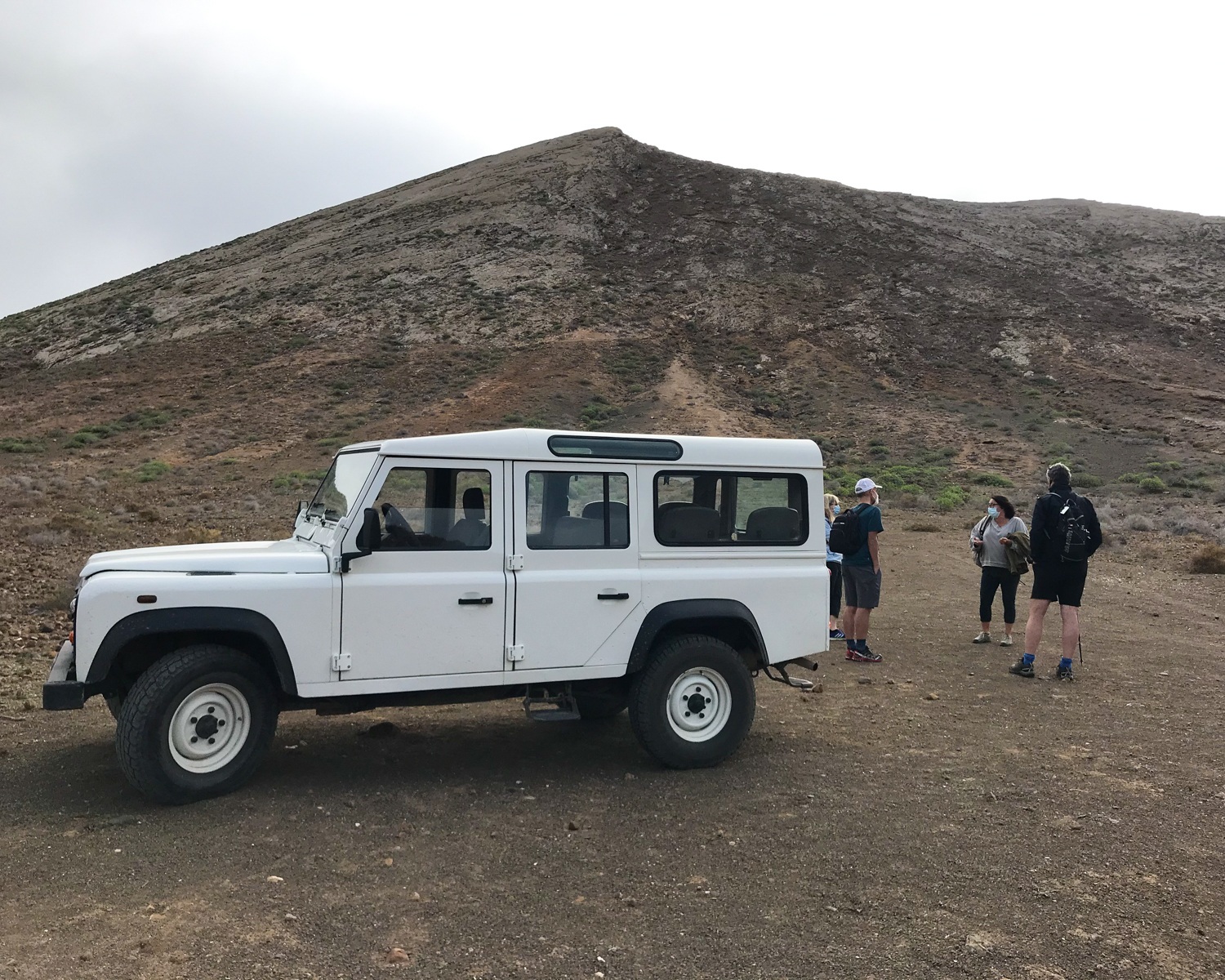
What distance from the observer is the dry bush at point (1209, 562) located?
16531 mm

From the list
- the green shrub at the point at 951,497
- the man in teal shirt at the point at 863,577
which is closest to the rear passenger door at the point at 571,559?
the man in teal shirt at the point at 863,577

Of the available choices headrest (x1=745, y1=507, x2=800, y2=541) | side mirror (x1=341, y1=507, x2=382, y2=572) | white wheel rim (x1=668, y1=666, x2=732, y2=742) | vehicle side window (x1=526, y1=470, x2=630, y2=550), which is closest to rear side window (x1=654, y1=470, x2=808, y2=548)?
headrest (x1=745, y1=507, x2=800, y2=541)

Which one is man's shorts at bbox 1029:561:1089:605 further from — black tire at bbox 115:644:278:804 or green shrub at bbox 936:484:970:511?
green shrub at bbox 936:484:970:511

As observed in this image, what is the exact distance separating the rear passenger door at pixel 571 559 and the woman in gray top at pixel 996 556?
5.68m

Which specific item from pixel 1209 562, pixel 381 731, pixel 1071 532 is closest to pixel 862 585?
pixel 1071 532

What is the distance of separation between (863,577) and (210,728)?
6624 mm

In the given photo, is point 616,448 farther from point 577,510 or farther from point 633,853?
point 633,853

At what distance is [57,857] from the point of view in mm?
4668

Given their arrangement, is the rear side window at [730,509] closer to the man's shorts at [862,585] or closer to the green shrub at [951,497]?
the man's shorts at [862,585]

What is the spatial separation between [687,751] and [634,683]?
586 millimetres

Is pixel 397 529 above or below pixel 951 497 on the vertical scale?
above

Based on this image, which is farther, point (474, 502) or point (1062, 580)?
point (1062, 580)

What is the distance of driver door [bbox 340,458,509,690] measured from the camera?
5.50 m

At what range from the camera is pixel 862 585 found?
32.1 feet
